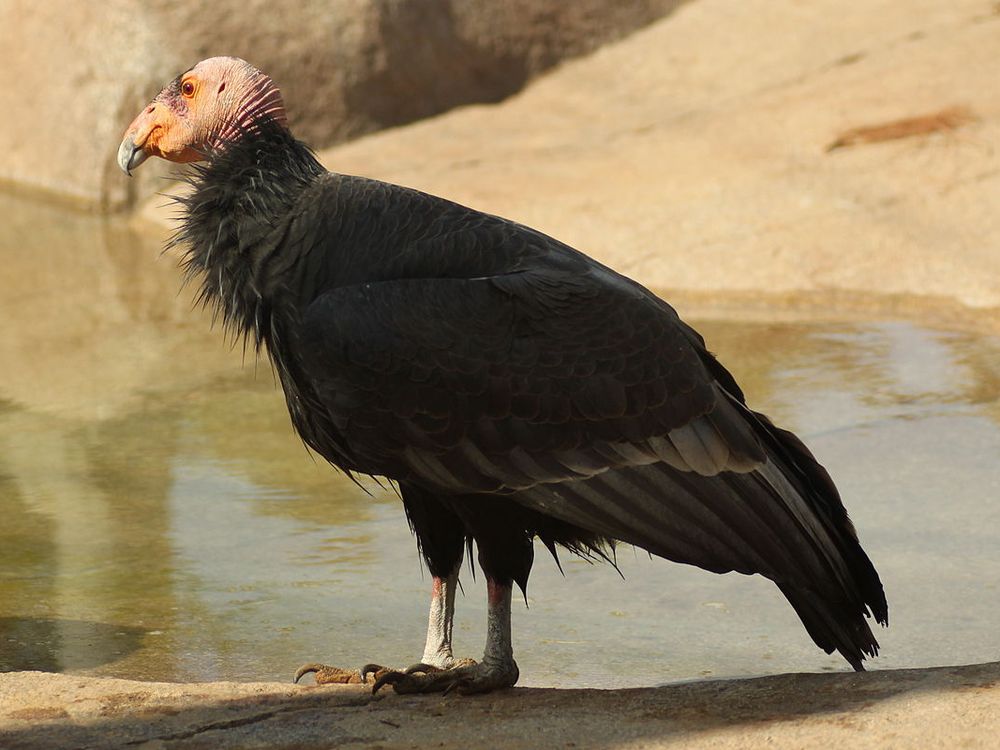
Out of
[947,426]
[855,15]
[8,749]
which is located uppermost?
[855,15]

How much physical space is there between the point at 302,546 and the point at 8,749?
2.16 meters

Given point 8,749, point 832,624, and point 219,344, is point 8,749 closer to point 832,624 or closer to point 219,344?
point 832,624

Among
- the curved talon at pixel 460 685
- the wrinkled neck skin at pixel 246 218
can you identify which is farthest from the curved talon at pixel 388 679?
the wrinkled neck skin at pixel 246 218

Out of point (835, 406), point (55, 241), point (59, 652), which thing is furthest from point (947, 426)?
point (55, 241)

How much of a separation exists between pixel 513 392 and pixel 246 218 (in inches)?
35.2

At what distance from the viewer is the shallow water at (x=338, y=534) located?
15.5 feet

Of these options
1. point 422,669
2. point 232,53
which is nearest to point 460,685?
point 422,669

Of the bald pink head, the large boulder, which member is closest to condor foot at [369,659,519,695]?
the bald pink head

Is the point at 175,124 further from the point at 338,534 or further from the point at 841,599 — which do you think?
the point at 841,599

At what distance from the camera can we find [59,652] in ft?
15.4

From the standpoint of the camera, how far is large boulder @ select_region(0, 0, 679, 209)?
12125 mm

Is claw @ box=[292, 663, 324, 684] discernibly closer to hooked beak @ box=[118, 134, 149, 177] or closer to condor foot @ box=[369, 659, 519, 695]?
condor foot @ box=[369, 659, 519, 695]

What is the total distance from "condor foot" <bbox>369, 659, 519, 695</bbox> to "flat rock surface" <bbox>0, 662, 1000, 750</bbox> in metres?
0.04

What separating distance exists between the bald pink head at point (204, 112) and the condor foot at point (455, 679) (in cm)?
157
